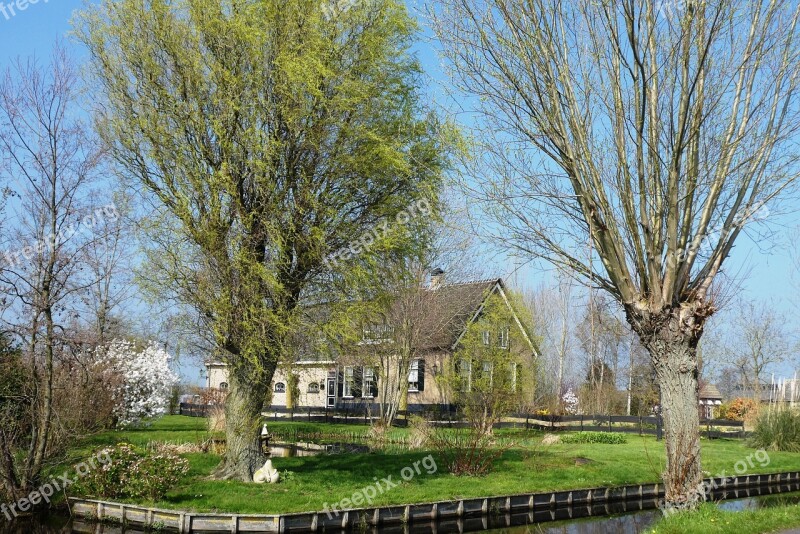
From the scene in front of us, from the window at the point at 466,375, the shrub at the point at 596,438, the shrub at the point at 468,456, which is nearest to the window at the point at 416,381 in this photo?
the window at the point at 466,375

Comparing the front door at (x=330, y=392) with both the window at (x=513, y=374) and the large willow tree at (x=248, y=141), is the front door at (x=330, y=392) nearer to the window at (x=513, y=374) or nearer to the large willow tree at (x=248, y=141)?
the window at (x=513, y=374)

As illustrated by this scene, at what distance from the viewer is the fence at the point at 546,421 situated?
3017 centimetres

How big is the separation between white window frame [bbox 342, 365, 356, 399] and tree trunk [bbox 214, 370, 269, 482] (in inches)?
634

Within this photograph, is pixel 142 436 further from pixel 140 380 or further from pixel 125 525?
pixel 125 525

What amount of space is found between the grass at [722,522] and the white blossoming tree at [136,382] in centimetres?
1786

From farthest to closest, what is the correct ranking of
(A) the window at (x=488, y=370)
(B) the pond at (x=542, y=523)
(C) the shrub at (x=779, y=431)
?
(A) the window at (x=488, y=370) → (C) the shrub at (x=779, y=431) → (B) the pond at (x=542, y=523)

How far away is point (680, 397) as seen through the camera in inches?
416

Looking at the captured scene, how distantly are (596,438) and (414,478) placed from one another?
12.9 metres

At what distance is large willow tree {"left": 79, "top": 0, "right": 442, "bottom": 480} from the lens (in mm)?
14172

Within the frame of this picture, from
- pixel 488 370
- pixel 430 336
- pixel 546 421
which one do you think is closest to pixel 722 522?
pixel 488 370

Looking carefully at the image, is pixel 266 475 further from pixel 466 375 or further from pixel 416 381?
pixel 416 381

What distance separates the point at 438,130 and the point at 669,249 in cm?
650

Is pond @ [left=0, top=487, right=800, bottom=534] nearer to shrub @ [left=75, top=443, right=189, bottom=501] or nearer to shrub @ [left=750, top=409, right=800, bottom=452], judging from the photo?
shrub @ [left=75, top=443, right=189, bottom=501]

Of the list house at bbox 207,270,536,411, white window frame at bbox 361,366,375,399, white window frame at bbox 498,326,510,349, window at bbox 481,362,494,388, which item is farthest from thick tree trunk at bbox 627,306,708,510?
white window frame at bbox 361,366,375,399
